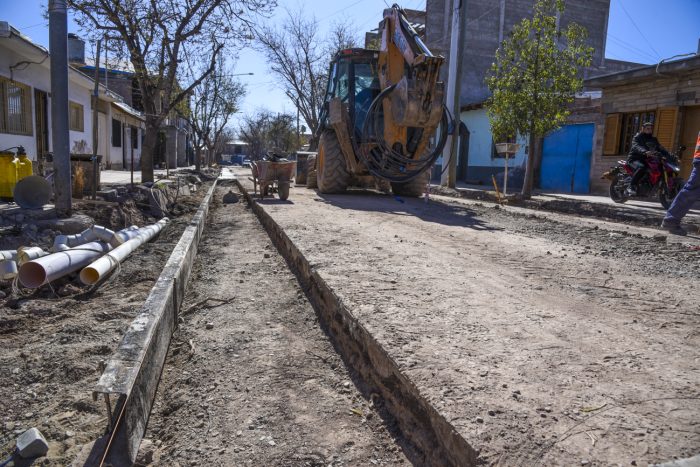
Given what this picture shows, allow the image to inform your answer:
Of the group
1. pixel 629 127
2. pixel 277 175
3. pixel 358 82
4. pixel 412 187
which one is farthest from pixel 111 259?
pixel 629 127

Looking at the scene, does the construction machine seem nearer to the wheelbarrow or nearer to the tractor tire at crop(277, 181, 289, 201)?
the wheelbarrow

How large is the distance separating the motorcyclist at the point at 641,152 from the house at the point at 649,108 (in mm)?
3068

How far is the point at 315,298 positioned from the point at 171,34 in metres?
9.99

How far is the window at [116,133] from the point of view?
885 inches

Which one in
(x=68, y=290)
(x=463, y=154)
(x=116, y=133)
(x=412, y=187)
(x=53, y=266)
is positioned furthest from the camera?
(x=463, y=154)

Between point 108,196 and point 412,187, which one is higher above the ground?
point 412,187

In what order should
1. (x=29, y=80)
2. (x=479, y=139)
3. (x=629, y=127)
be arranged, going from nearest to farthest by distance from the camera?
(x=29, y=80)
(x=629, y=127)
(x=479, y=139)

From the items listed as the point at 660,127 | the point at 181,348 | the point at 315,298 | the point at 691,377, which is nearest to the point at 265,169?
the point at 315,298

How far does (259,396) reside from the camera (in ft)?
8.14

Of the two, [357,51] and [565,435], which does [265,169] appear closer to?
[357,51]

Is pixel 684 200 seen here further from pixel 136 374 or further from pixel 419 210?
pixel 136 374

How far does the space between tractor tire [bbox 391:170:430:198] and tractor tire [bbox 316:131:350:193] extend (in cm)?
136

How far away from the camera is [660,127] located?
41.0 feet

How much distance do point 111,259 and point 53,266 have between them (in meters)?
0.62
